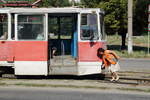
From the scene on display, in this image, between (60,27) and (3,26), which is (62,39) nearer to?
(60,27)

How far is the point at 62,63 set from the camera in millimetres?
12617

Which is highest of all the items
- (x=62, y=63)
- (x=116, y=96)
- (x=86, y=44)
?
(x=86, y=44)

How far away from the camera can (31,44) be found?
40.8 ft

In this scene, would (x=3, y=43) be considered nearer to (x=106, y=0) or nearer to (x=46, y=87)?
(x=46, y=87)

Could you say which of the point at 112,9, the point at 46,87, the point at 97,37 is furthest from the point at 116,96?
the point at 112,9

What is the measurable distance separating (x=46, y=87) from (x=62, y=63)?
71.5 inches

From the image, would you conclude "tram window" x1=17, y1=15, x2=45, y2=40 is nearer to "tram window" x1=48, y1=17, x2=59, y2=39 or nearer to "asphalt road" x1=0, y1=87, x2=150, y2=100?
"tram window" x1=48, y1=17, x2=59, y2=39

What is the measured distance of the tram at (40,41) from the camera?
40.7 ft

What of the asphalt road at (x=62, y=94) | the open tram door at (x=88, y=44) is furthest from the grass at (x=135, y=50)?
the asphalt road at (x=62, y=94)

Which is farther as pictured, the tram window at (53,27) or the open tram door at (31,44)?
the tram window at (53,27)

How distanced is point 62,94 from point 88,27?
3.63 m

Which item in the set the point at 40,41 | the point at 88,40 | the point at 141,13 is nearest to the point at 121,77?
the point at 88,40

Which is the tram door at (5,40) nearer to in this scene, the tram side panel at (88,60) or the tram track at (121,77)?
the tram track at (121,77)

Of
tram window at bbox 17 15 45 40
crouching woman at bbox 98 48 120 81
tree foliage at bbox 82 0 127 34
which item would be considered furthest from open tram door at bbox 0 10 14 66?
tree foliage at bbox 82 0 127 34
